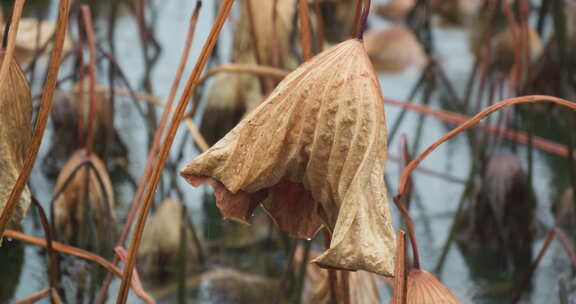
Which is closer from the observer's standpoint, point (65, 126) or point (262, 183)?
point (262, 183)

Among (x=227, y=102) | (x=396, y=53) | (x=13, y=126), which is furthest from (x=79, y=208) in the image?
(x=396, y=53)

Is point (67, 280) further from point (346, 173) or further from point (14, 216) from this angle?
point (346, 173)

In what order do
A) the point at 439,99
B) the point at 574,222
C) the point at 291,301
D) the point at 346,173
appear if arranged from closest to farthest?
the point at 346,173, the point at 291,301, the point at 574,222, the point at 439,99

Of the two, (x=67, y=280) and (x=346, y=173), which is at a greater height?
(x=346, y=173)

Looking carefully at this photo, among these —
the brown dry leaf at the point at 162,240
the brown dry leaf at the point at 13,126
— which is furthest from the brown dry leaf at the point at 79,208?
the brown dry leaf at the point at 13,126

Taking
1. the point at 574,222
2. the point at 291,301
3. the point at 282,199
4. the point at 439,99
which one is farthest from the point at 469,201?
the point at 282,199

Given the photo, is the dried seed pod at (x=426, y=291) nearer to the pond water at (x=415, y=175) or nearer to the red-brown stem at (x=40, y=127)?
the red-brown stem at (x=40, y=127)
